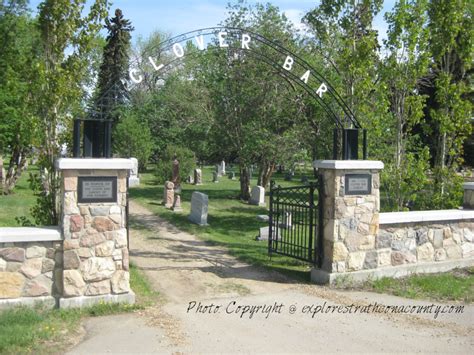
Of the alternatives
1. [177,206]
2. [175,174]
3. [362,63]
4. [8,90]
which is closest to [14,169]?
[8,90]

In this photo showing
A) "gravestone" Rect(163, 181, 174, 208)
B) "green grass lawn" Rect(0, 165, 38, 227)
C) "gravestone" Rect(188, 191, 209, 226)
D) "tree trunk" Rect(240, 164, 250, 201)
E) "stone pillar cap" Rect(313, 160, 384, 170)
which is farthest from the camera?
"tree trunk" Rect(240, 164, 250, 201)

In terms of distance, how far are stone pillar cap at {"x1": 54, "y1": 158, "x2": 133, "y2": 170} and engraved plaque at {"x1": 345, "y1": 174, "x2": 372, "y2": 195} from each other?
3.54m

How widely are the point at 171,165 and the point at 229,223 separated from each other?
31.3 ft

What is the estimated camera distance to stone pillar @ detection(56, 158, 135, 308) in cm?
664

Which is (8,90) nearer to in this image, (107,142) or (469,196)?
(107,142)

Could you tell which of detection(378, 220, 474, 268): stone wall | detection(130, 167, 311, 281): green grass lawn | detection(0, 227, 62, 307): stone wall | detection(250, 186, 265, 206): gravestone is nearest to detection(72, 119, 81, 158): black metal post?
detection(0, 227, 62, 307): stone wall

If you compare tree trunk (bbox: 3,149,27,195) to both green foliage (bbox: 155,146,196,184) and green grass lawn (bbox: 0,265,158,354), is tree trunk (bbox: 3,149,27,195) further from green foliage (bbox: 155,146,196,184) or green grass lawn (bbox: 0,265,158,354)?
green grass lawn (bbox: 0,265,158,354)

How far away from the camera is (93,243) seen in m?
6.75

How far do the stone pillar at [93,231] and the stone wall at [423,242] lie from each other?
4334mm

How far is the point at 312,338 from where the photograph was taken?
5.91m

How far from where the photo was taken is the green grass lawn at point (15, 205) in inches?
516

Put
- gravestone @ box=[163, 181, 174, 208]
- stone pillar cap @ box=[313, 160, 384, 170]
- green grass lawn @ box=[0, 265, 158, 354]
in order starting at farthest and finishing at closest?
gravestone @ box=[163, 181, 174, 208] → stone pillar cap @ box=[313, 160, 384, 170] → green grass lawn @ box=[0, 265, 158, 354]

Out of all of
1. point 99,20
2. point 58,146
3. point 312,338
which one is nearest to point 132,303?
point 312,338

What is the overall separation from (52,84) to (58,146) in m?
1.00
